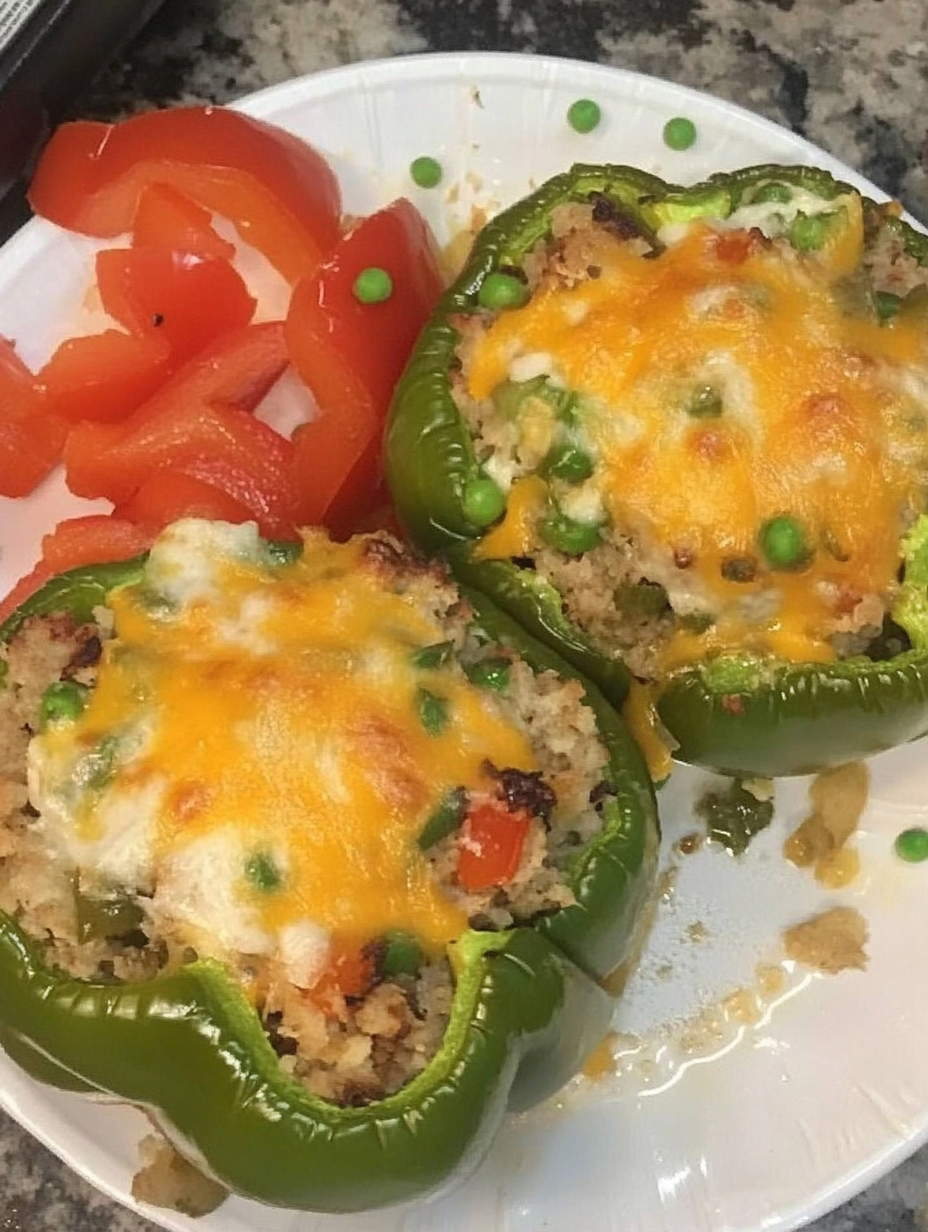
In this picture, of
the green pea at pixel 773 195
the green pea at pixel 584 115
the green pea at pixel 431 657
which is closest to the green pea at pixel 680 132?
the green pea at pixel 584 115

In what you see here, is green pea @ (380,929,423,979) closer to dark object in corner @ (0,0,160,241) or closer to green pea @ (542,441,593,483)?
green pea @ (542,441,593,483)

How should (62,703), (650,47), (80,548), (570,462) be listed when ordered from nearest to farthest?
(62,703) → (570,462) → (80,548) → (650,47)

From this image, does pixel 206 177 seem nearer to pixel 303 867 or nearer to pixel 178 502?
pixel 178 502

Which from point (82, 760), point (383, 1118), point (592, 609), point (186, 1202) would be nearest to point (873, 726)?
point (592, 609)

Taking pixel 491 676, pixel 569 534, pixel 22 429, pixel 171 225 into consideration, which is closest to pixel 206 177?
pixel 171 225

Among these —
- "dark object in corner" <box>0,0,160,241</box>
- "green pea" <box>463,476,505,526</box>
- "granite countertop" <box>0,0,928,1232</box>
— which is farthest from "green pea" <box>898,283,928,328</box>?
"dark object in corner" <box>0,0,160,241</box>

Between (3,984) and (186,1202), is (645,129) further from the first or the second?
(186,1202)
